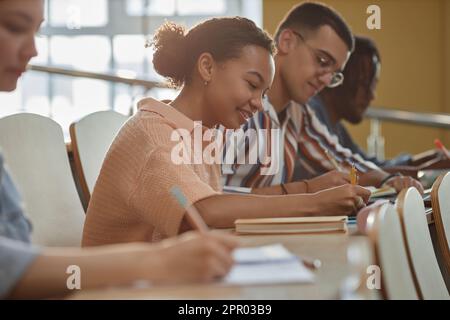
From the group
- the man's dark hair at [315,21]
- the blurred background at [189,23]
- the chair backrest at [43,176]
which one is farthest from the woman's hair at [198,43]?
the blurred background at [189,23]

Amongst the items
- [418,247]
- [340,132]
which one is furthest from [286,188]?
[340,132]

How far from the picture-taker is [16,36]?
1.05m

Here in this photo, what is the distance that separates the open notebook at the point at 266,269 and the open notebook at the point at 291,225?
39cm

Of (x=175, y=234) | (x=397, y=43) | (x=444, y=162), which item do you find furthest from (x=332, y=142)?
(x=397, y=43)

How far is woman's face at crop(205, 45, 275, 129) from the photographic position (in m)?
1.90

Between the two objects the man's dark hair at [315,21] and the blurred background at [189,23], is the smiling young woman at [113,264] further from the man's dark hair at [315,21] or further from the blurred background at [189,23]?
the blurred background at [189,23]

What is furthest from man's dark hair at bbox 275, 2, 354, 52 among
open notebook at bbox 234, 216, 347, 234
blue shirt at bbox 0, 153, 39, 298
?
blue shirt at bbox 0, 153, 39, 298

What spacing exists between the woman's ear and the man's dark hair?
1.04 metres

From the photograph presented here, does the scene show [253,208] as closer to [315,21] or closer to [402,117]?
[315,21]

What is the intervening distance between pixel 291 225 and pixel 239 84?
1.42 feet

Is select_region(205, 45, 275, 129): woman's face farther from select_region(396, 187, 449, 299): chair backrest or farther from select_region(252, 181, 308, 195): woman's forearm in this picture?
select_region(396, 187, 449, 299): chair backrest

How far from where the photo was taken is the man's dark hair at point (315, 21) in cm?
A: 287

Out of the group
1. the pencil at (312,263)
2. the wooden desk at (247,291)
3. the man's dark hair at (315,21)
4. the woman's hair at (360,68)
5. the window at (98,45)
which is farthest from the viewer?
the window at (98,45)
